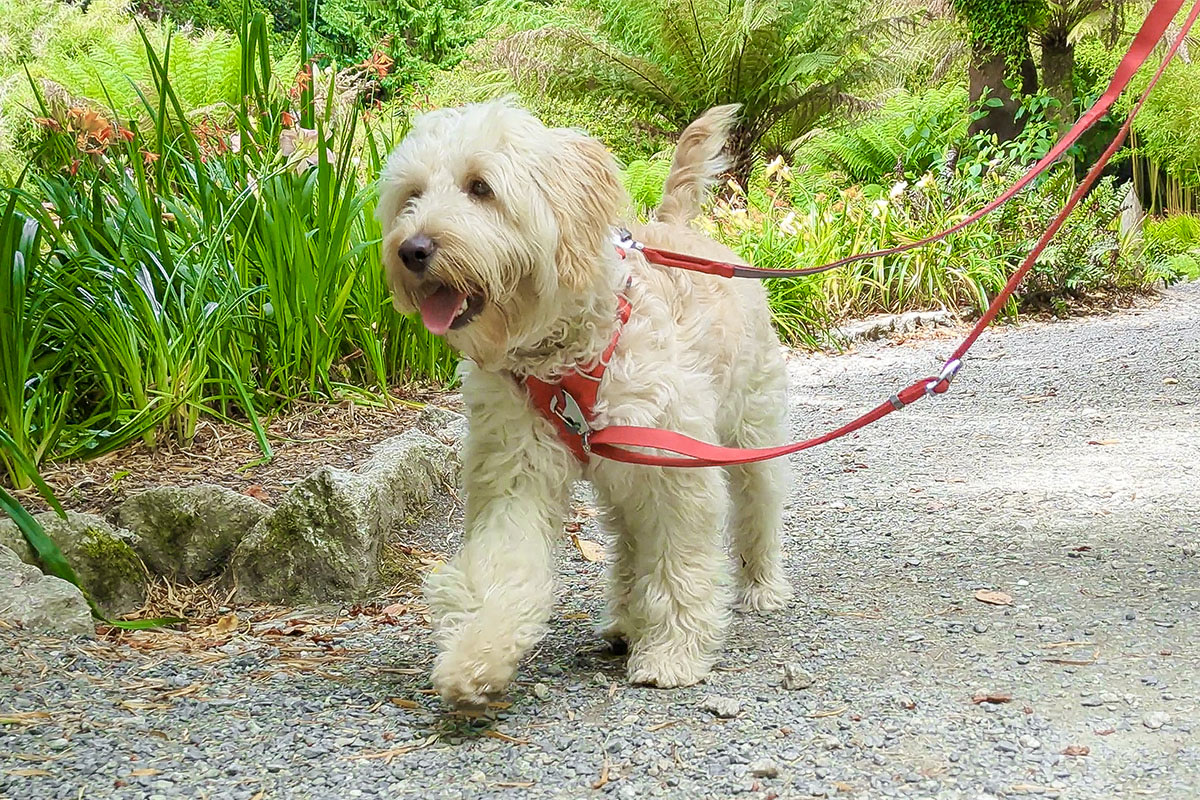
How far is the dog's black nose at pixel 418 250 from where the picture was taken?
8.30 feet

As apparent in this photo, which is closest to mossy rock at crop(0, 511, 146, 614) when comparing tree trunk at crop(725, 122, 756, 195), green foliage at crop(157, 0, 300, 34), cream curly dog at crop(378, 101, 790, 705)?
cream curly dog at crop(378, 101, 790, 705)

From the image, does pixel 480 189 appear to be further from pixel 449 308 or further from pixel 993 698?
pixel 993 698

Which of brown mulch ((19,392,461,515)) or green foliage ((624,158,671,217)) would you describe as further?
green foliage ((624,158,671,217))

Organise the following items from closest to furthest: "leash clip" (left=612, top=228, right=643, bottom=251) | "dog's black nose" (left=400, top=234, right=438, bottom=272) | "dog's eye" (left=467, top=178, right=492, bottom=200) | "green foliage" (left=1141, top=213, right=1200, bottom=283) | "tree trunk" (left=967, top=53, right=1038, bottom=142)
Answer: "dog's black nose" (left=400, top=234, right=438, bottom=272) → "dog's eye" (left=467, top=178, right=492, bottom=200) → "leash clip" (left=612, top=228, right=643, bottom=251) → "green foliage" (left=1141, top=213, right=1200, bottom=283) → "tree trunk" (left=967, top=53, right=1038, bottom=142)

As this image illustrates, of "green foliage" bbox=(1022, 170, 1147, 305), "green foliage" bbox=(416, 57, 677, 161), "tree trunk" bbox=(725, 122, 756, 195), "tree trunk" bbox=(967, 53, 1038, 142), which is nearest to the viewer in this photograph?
"green foliage" bbox=(1022, 170, 1147, 305)

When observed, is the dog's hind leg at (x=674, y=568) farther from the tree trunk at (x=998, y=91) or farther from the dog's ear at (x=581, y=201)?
the tree trunk at (x=998, y=91)

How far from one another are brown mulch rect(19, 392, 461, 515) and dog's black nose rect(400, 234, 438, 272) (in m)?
1.43

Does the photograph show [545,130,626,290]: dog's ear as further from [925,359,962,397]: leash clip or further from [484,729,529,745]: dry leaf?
[484,729,529,745]: dry leaf

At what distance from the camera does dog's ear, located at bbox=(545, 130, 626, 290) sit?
2703mm

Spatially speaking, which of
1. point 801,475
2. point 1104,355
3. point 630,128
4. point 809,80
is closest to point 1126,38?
point 809,80

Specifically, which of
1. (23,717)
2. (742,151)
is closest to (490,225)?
(23,717)

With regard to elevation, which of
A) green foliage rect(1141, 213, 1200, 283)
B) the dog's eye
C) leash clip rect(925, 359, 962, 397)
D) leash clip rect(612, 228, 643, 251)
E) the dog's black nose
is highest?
the dog's eye

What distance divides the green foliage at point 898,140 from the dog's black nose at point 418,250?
38.3 feet

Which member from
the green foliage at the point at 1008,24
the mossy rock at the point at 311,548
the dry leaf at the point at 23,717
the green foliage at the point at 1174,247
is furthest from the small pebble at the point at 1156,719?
the green foliage at the point at 1008,24
